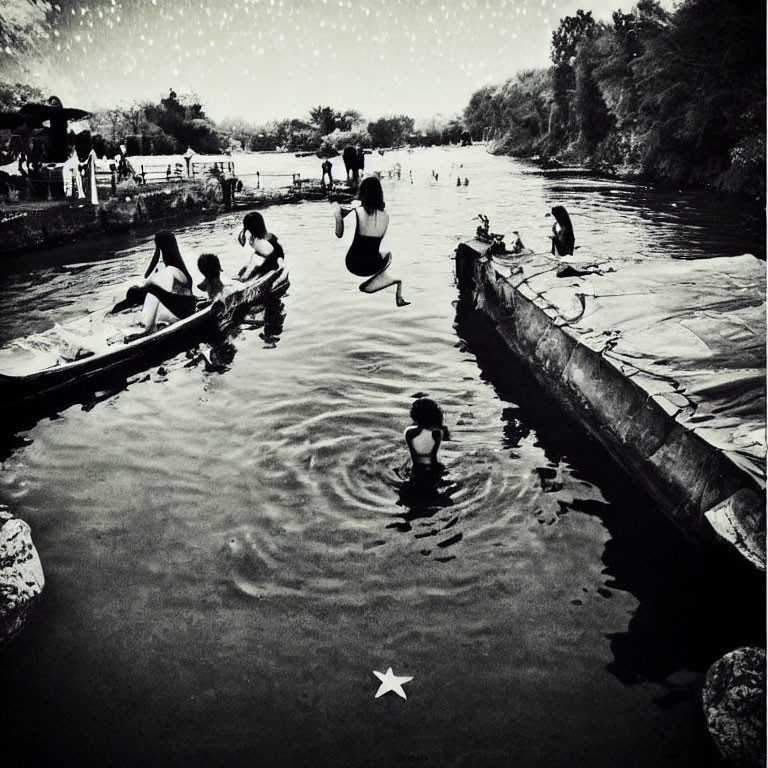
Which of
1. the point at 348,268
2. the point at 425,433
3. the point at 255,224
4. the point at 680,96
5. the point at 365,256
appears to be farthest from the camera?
the point at 680,96

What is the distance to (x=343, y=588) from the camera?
536 cm

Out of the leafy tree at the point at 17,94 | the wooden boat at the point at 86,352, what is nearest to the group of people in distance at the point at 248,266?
the wooden boat at the point at 86,352

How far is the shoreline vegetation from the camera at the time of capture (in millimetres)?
28547

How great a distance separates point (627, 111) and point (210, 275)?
41344mm

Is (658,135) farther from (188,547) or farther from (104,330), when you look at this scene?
(188,547)

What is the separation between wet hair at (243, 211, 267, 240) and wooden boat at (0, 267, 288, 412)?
1.84 m

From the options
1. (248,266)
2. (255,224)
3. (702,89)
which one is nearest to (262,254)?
(248,266)

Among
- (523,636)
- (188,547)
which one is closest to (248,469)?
(188,547)

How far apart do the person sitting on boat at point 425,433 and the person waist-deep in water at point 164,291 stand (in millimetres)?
6249

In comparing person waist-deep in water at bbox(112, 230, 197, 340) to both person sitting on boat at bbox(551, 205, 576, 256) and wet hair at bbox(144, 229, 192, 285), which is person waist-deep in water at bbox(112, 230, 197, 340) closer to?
wet hair at bbox(144, 229, 192, 285)

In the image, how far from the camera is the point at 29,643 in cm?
487

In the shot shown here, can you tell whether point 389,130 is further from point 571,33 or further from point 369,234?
point 369,234

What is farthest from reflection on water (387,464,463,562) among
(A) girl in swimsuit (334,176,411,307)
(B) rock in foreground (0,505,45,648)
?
(B) rock in foreground (0,505,45,648)

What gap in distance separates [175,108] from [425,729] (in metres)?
78.0
